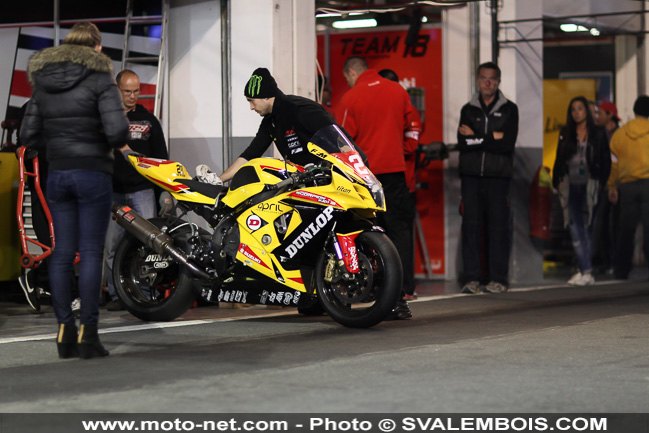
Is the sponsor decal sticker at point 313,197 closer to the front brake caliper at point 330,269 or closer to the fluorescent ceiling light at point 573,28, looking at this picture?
the front brake caliper at point 330,269

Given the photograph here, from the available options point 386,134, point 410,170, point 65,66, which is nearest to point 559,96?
point 410,170

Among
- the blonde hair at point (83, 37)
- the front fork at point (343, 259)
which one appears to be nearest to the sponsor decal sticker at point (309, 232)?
the front fork at point (343, 259)

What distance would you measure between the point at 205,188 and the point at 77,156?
2.10 metres

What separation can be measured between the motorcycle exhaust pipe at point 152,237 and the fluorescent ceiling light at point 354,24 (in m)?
6.45

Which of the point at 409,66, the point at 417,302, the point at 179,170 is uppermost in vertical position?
the point at 409,66

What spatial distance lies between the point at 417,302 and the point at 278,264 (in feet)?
8.14

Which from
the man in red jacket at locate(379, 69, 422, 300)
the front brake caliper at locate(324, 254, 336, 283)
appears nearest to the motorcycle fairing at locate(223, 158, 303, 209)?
the front brake caliper at locate(324, 254, 336, 283)

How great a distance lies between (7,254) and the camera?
10.5 m

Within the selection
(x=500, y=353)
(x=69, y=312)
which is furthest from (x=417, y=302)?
(x=69, y=312)

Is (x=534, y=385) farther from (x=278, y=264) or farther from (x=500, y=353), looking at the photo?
(x=278, y=264)

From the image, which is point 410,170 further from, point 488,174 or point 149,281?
point 149,281

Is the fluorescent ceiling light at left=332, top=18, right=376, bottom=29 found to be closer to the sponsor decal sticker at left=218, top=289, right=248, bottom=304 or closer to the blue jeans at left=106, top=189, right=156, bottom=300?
the blue jeans at left=106, top=189, right=156, bottom=300

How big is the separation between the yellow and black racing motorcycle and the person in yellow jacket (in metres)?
6.25

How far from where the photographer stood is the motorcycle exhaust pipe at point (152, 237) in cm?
839
